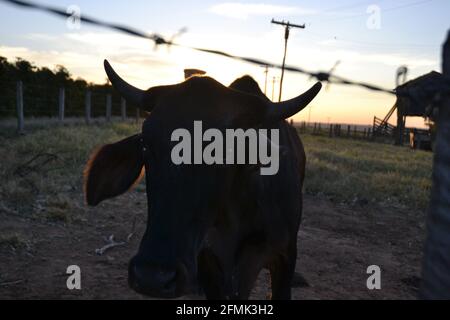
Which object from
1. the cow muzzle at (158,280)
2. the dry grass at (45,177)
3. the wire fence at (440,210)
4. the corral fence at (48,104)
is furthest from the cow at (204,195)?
the corral fence at (48,104)

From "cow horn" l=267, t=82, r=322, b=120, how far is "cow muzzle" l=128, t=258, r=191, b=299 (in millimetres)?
1214

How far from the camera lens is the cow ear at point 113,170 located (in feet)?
10.5

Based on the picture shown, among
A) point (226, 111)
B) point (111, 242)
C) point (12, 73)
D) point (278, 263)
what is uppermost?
point (12, 73)

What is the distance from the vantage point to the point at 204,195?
105 inches

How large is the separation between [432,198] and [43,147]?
13.2 m

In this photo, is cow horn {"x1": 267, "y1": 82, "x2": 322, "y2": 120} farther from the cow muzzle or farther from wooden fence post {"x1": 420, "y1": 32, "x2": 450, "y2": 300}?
wooden fence post {"x1": 420, "y1": 32, "x2": 450, "y2": 300}

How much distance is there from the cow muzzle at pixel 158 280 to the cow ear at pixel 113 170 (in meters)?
0.91

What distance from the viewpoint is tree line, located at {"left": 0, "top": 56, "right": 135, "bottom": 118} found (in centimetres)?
2764

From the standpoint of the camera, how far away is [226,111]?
298 cm

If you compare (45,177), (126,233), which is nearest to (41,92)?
(45,177)

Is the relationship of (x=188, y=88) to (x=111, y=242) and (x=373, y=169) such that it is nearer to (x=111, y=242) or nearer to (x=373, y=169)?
(x=111, y=242)

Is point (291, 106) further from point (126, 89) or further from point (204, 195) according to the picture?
point (126, 89)
